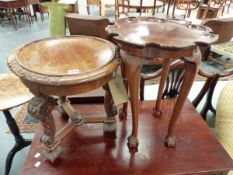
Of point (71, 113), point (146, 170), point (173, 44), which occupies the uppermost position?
point (173, 44)

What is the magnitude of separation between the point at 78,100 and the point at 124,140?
0.42m

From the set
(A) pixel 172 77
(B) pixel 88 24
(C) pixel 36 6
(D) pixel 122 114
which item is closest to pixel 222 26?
(A) pixel 172 77

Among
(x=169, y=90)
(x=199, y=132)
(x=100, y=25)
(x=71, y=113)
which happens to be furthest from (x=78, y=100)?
(x=100, y=25)

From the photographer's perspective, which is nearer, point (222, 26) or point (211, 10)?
point (222, 26)

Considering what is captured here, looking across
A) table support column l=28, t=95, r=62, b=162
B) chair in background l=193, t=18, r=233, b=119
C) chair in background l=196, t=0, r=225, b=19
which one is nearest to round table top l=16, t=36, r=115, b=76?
table support column l=28, t=95, r=62, b=162

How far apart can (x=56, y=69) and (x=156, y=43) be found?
0.99 feet

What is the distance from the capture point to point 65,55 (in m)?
0.70

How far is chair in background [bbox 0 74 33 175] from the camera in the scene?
1.02m

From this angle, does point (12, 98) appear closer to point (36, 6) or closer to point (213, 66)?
point (213, 66)

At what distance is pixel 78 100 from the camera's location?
3.91 ft

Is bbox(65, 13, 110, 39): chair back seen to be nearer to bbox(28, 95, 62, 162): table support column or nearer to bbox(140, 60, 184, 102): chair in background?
bbox(140, 60, 184, 102): chair in background

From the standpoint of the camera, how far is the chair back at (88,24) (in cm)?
180

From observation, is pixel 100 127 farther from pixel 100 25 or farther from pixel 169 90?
pixel 100 25

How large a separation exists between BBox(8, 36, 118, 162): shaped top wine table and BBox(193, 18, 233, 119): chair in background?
0.46m
